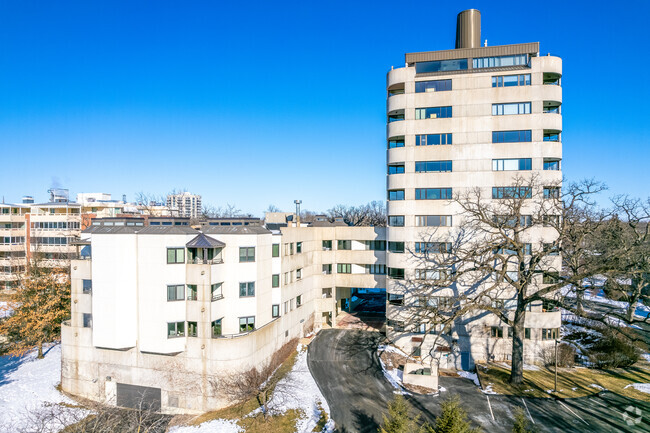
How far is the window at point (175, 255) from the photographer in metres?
31.4

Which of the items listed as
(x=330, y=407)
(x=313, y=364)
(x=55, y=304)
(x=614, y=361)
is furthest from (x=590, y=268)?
(x=55, y=304)

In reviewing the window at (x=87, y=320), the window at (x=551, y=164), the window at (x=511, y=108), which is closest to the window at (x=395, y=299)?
the window at (x=551, y=164)

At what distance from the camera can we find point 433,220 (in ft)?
131

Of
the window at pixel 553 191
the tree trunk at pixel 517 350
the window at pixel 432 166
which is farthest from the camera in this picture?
the window at pixel 432 166

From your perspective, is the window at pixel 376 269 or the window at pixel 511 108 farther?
the window at pixel 376 269

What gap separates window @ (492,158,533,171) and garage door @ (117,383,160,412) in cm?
4087

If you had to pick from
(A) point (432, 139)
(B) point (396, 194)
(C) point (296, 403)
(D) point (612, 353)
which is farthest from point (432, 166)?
(C) point (296, 403)

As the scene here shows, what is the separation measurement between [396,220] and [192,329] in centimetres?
2457

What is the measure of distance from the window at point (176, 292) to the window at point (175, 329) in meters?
2.23

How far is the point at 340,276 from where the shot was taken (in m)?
48.3

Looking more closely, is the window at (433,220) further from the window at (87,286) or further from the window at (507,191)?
the window at (87,286)

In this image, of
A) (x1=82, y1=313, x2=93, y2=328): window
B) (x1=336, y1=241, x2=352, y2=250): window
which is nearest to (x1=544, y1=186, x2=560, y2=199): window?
(x1=336, y1=241, x2=352, y2=250): window

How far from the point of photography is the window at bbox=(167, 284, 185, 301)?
103ft

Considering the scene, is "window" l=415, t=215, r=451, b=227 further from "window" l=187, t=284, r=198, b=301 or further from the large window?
"window" l=187, t=284, r=198, b=301
